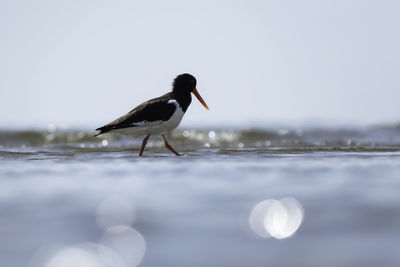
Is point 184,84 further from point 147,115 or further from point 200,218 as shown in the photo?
point 200,218

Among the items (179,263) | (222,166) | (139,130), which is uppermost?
(139,130)

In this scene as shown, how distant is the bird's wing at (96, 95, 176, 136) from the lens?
1041cm

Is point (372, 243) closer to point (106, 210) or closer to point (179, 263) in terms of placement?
point (179, 263)

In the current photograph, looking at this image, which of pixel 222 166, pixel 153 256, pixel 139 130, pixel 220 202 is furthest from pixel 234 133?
pixel 153 256

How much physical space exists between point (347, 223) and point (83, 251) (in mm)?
1803

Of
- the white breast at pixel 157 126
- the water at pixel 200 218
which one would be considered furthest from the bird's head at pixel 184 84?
the water at pixel 200 218

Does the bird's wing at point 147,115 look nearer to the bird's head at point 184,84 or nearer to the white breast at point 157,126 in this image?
the white breast at point 157,126

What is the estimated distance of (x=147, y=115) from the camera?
10445mm

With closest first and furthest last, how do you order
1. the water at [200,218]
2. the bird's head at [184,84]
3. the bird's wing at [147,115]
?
the water at [200,218] → the bird's wing at [147,115] → the bird's head at [184,84]

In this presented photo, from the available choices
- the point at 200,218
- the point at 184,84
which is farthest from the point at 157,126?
the point at 200,218

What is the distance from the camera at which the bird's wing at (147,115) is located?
10.4 m

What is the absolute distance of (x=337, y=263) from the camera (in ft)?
10.3

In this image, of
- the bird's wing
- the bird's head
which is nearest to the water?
the bird's wing

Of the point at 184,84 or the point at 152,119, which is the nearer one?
the point at 152,119
